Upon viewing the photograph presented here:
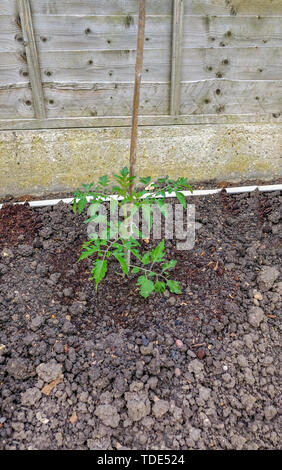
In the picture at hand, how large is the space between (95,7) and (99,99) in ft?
1.92

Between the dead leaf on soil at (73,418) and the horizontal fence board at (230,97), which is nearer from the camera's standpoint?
the dead leaf on soil at (73,418)

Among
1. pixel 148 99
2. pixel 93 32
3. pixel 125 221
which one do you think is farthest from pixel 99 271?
pixel 93 32

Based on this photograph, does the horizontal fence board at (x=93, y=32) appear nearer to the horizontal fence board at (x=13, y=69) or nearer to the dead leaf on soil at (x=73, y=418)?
the horizontal fence board at (x=13, y=69)

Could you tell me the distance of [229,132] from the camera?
301 cm

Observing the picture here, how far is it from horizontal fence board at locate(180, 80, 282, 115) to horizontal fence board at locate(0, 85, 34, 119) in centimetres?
114

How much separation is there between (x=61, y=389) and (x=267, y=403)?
94cm

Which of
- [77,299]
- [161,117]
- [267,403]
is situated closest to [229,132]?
[161,117]

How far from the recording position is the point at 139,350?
6.11ft

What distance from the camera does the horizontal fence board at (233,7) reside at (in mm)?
2584

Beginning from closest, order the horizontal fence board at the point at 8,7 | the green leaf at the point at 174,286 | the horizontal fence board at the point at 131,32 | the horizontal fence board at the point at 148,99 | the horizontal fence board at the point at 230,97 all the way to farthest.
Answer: the green leaf at the point at 174,286
the horizontal fence board at the point at 8,7
the horizontal fence board at the point at 131,32
the horizontal fence board at the point at 148,99
the horizontal fence board at the point at 230,97

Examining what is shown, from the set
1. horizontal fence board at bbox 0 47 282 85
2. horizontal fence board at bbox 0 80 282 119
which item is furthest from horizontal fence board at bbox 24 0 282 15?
horizontal fence board at bbox 0 80 282 119

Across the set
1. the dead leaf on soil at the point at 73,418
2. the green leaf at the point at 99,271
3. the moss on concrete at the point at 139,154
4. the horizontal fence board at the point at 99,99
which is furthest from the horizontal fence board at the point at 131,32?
the dead leaf on soil at the point at 73,418

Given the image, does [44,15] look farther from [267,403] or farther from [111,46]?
A: [267,403]

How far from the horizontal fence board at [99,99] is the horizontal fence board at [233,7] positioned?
52cm
